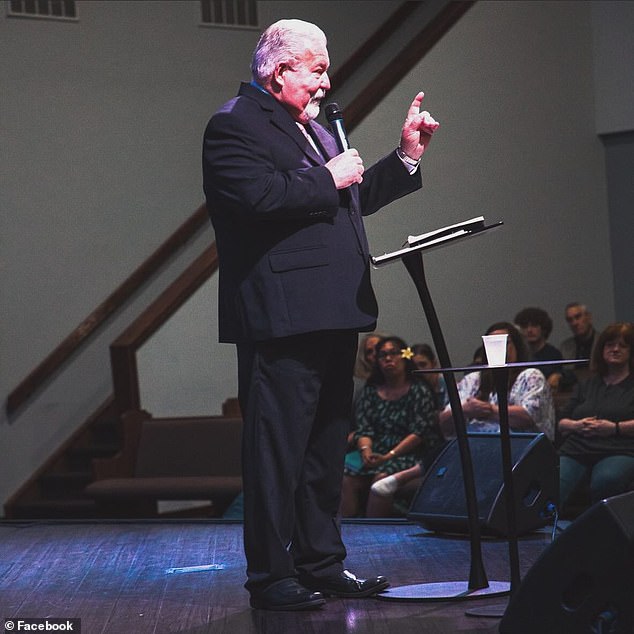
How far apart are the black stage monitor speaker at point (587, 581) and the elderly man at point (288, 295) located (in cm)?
66

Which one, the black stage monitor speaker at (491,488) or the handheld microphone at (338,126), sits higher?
the handheld microphone at (338,126)

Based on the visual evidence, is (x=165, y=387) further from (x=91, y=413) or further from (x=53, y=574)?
(x=53, y=574)

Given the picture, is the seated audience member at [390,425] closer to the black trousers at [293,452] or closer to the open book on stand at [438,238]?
the black trousers at [293,452]

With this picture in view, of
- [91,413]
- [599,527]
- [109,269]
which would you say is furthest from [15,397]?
[599,527]

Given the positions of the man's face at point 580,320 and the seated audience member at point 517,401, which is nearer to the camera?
the seated audience member at point 517,401

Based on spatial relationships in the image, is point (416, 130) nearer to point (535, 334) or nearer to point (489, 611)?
point (489, 611)

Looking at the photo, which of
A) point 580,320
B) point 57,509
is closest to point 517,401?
point 580,320

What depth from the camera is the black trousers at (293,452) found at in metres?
2.59

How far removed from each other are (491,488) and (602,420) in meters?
1.25

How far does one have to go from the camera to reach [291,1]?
9180 mm

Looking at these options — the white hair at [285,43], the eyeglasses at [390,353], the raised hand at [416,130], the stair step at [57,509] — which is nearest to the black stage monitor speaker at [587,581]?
the raised hand at [416,130]

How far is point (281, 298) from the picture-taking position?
258cm

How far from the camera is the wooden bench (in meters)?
5.82

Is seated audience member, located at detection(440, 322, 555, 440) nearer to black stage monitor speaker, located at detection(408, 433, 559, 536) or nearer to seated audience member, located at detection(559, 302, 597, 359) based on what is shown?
black stage monitor speaker, located at detection(408, 433, 559, 536)
